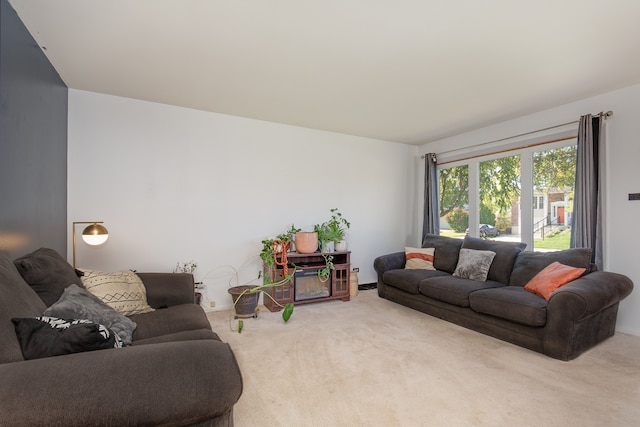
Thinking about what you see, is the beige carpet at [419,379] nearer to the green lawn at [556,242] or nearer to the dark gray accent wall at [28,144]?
the green lawn at [556,242]

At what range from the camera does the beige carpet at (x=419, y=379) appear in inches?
71.4

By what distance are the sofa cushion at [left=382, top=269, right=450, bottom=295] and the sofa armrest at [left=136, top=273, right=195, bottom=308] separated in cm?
247

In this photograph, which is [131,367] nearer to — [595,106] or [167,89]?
[167,89]

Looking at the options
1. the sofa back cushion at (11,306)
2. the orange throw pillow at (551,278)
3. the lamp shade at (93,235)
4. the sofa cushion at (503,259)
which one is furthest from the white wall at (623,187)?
the lamp shade at (93,235)

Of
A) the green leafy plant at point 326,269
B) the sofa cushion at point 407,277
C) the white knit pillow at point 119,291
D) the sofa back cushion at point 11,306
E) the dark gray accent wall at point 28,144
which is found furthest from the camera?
the green leafy plant at point 326,269

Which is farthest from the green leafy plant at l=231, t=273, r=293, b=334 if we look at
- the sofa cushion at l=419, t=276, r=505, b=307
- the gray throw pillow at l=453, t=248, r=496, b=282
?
Result: the gray throw pillow at l=453, t=248, r=496, b=282

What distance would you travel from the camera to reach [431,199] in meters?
5.03

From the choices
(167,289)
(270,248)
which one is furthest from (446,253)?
(167,289)

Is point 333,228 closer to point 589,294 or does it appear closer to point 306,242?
point 306,242

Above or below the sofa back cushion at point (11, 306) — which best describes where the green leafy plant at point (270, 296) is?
below

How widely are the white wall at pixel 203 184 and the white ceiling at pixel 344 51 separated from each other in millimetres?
339

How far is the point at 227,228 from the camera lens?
A: 12.9ft

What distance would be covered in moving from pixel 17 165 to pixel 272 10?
1900 mm

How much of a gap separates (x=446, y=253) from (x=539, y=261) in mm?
1097
